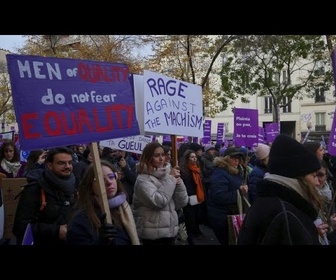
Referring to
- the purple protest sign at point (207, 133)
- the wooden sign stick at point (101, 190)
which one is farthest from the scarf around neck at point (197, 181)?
the purple protest sign at point (207, 133)

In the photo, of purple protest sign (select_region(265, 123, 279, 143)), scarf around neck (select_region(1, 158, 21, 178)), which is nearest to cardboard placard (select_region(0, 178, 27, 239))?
scarf around neck (select_region(1, 158, 21, 178))

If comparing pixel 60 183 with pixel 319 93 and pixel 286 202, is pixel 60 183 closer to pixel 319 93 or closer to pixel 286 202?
pixel 286 202

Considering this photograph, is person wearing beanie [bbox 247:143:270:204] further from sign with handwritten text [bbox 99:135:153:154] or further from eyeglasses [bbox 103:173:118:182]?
eyeglasses [bbox 103:173:118:182]

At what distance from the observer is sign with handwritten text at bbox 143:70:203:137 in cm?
455

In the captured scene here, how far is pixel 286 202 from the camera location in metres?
2.54

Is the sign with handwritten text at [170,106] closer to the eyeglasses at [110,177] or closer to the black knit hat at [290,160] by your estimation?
the eyeglasses at [110,177]

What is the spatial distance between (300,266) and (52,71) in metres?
2.07

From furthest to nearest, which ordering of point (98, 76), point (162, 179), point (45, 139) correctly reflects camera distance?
point (162, 179), point (98, 76), point (45, 139)

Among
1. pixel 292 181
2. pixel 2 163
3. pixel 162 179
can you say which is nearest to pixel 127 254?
pixel 292 181

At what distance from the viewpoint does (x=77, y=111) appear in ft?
11.1

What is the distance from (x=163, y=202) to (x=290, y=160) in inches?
72.8

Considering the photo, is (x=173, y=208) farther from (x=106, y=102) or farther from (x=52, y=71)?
(x=52, y=71)

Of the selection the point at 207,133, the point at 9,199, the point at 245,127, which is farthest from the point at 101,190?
the point at 207,133

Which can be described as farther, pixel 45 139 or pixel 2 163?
pixel 2 163
